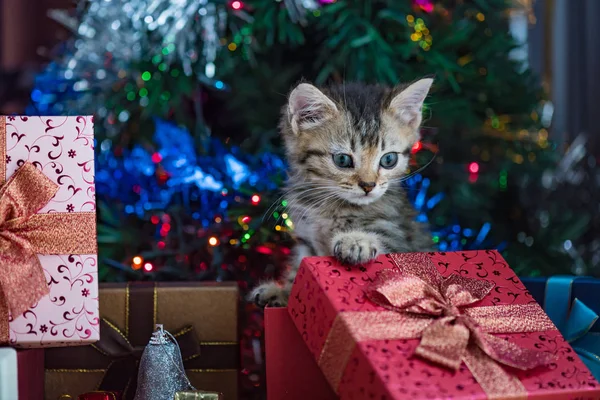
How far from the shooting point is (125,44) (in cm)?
158

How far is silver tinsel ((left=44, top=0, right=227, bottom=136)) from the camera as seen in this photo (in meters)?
1.54

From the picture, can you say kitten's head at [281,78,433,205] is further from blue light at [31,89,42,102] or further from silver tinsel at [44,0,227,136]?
blue light at [31,89,42,102]

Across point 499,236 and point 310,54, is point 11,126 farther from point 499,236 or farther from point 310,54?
point 499,236

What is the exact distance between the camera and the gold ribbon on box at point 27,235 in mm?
1075

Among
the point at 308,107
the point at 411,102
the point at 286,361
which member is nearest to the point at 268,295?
the point at 286,361

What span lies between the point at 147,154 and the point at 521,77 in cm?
105

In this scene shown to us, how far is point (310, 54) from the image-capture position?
1.73 meters

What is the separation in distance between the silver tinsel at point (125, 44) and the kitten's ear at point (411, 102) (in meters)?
0.52

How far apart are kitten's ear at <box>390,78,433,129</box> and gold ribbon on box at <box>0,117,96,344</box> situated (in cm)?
68

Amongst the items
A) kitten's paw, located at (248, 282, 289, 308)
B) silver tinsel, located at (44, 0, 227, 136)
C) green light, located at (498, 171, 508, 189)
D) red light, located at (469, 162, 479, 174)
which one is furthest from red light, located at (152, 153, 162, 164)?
green light, located at (498, 171, 508, 189)

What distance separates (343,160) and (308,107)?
0.14 m

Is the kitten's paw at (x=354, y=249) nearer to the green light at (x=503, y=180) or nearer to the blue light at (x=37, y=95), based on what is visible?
the green light at (x=503, y=180)

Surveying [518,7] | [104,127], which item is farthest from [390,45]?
[104,127]

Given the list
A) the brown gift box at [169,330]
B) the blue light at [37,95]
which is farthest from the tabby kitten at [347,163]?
the blue light at [37,95]
